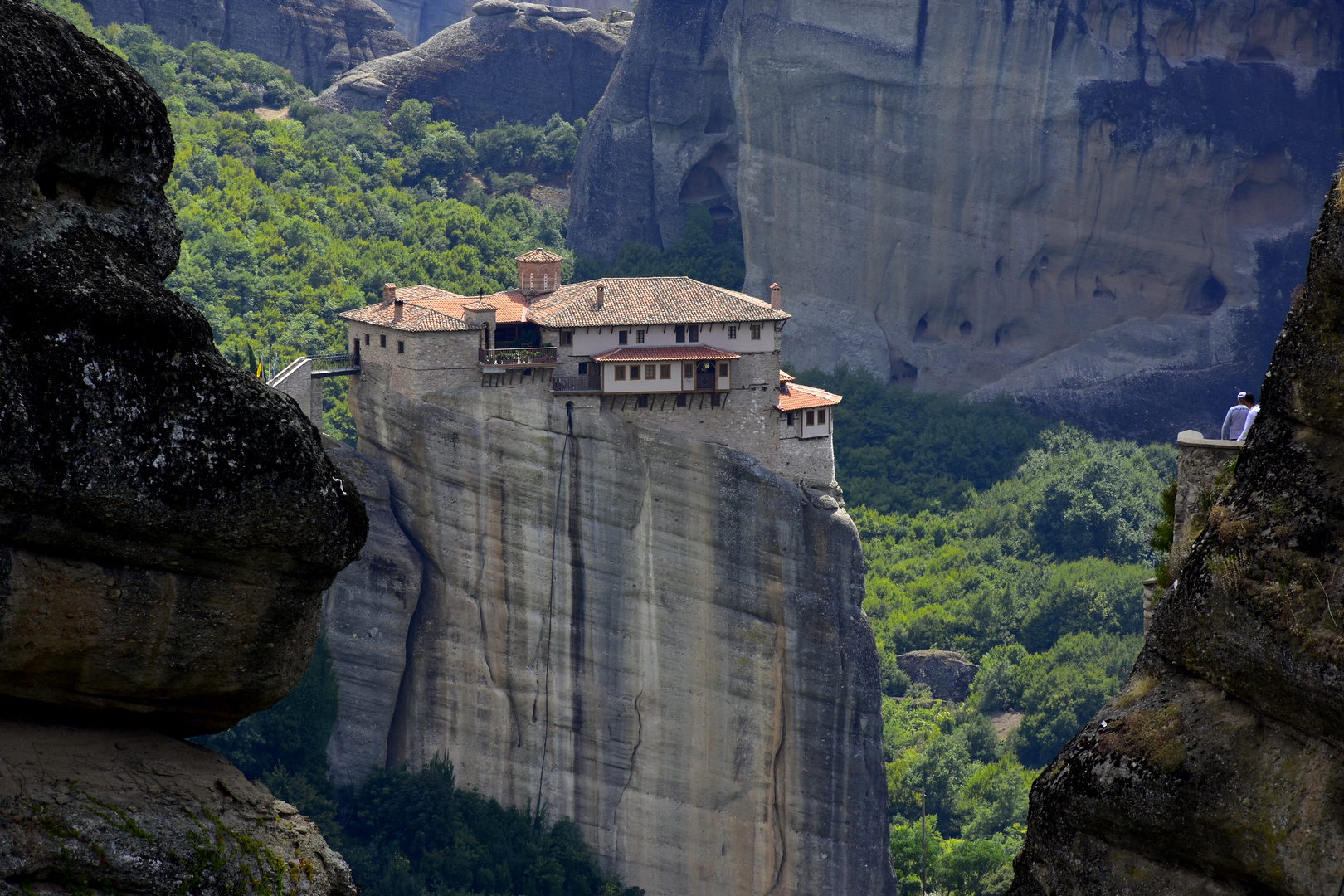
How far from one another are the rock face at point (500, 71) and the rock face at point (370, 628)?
5086 cm

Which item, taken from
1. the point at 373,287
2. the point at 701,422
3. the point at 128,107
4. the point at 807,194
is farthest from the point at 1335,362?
the point at 807,194

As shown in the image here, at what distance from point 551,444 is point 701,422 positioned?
394cm

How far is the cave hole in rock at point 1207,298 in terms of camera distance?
8488 cm

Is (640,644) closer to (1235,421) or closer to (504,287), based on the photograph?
(504,287)

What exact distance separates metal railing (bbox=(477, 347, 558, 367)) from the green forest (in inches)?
389

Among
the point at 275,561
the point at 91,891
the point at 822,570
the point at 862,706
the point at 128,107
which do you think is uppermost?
the point at 128,107

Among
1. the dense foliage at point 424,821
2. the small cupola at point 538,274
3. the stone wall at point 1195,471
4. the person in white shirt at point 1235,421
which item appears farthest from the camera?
the small cupola at point 538,274

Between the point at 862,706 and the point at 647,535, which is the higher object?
the point at 647,535

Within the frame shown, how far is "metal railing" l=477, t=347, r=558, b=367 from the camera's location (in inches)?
1842

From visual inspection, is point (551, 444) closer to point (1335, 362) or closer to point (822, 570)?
point (822, 570)

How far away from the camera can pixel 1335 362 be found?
10430 mm

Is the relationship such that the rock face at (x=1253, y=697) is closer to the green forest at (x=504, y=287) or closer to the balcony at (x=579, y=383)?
the balcony at (x=579, y=383)

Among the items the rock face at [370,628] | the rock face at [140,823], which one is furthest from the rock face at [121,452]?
the rock face at [370,628]

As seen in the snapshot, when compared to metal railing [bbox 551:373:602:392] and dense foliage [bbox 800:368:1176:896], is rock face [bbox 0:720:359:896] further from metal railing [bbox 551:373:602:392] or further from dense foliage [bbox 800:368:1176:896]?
dense foliage [bbox 800:368:1176:896]
